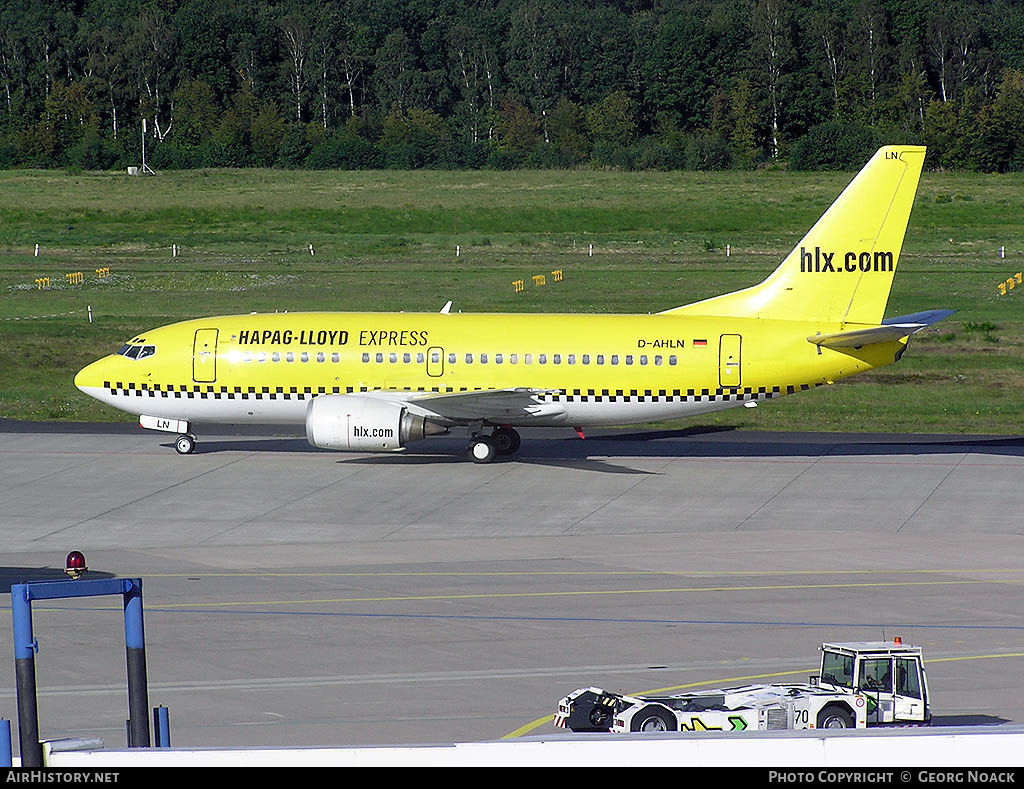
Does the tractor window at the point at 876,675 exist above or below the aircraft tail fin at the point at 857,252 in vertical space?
below

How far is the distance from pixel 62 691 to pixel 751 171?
509 feet

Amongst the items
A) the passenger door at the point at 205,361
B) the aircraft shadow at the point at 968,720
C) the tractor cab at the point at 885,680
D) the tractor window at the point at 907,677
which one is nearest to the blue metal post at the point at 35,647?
the tractor cab at the point at 885,680

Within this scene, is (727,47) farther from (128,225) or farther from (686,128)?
(128,225)

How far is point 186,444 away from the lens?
48.1 meters

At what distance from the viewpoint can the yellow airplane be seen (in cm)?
4531

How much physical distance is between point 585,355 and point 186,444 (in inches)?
507

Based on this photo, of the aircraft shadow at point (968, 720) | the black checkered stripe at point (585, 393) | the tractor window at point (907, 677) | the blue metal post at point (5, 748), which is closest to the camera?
the blue metal post at point (5, 748)

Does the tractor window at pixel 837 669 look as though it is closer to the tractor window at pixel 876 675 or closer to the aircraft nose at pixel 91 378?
the tractor window at pixel 876 675

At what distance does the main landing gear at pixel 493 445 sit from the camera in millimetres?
46688

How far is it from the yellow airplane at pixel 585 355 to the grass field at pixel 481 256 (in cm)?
950

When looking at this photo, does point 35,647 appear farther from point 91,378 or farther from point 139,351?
point 91,378

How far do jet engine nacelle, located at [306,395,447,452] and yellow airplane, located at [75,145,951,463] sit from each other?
152 millimetres

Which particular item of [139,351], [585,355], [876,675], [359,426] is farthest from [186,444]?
[876,675]
